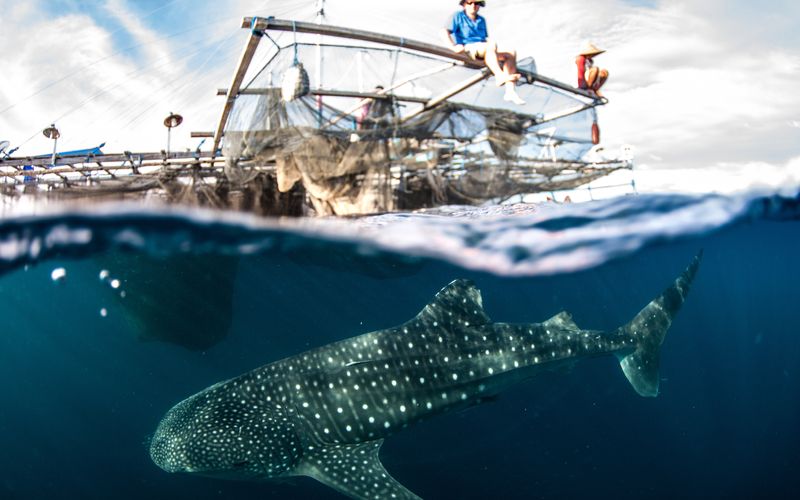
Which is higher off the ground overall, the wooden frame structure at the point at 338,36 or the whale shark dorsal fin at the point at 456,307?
the wooden frame structure at the point at 338,36

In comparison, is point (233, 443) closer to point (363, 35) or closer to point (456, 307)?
point (456, 307)

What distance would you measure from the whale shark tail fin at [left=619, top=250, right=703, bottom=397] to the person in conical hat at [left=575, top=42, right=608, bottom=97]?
16.9 ft

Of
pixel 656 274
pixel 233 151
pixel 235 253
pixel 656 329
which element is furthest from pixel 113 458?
pixel 656 274

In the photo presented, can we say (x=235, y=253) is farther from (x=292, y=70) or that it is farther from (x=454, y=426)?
(x=454, y=426)

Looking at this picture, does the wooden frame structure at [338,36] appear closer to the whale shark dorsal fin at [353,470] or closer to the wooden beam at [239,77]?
the wooden beam at [239,77]

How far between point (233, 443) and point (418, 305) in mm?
19510

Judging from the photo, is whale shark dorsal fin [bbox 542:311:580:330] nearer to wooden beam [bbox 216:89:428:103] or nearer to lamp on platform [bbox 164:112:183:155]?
wooden beam [bbox 216:89:428:103]

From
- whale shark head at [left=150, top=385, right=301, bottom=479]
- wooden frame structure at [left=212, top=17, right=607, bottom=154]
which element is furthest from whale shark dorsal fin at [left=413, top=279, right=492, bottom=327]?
wooden frame structure at [left=212, top=17, right=607, bottom=154]

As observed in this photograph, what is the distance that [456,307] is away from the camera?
6449 mm

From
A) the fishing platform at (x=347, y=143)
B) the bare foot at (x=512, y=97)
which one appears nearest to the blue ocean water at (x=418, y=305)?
the fishing platform at (x=347, y=143)

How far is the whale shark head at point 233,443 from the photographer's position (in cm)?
548

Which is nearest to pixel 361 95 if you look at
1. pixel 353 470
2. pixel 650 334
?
pixel 353 470

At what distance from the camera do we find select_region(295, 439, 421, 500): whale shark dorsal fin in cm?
502

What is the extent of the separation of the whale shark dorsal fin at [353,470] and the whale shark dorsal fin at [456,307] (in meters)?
1.76
